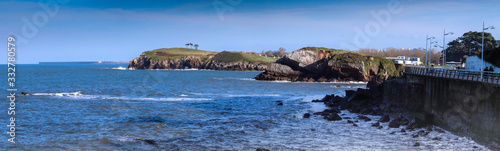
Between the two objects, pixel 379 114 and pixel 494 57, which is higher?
pixel 494 57

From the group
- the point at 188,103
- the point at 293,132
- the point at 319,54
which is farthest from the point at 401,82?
the point at 319,54

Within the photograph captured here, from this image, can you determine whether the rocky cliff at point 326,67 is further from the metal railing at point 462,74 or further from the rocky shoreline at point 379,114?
the metal railing at point 462,74

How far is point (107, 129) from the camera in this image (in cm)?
3075

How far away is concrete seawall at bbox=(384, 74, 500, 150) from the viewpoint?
78.6 feet

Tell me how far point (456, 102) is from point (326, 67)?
74.2 meters

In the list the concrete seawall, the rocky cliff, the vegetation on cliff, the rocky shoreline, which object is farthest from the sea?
the rocky cliff

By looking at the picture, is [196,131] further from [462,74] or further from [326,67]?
[326,67]

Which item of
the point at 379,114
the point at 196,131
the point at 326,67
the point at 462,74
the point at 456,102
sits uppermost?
the point at 326,67

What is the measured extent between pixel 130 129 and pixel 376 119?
1972cm

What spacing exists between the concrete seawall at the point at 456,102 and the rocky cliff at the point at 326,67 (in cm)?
5796

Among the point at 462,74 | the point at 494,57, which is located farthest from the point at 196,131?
the point at 494,57

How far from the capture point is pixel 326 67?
337ft

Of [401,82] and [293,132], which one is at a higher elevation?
[401,82]

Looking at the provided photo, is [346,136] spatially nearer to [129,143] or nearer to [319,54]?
[129,143]
